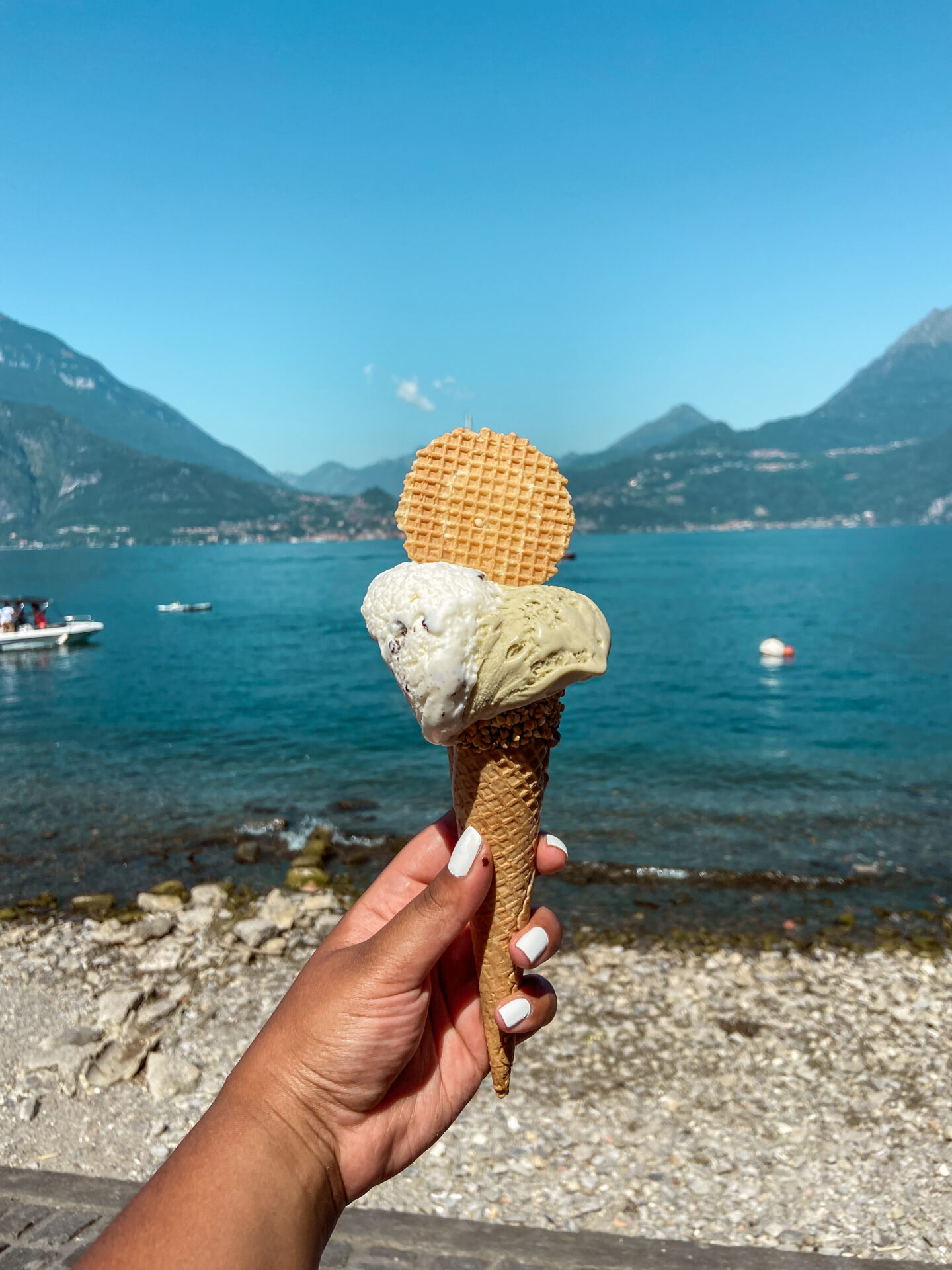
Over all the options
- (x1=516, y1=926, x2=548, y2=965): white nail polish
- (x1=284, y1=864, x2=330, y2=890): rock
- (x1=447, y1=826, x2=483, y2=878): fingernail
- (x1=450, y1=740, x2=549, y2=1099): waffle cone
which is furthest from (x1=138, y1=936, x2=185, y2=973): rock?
(x1=447, y1=826, x2=483, y2=878): fingernail

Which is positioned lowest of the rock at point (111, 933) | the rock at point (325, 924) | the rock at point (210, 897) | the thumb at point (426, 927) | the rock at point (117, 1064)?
the rock at point (210, 897)

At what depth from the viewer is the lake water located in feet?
48.9

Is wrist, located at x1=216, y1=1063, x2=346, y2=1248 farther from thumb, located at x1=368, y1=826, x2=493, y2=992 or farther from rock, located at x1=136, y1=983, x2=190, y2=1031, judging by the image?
rock, located at x1=136, y1=983, x2=190, y2=1031

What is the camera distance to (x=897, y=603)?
67062 millimetres

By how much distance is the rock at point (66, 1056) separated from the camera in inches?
297

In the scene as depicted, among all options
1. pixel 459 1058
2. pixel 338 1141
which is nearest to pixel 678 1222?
pixel 459 1058

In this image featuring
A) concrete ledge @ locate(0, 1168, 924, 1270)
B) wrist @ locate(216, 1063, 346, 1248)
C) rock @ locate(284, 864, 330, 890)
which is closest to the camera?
wrist @ locate(216, 1063, 346, 1248)

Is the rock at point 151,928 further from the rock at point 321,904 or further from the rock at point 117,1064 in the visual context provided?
the rock at point 117,1064

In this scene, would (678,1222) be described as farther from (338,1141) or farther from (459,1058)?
(338,1141)

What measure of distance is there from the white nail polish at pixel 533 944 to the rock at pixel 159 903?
10.3m

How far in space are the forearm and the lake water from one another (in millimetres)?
9853

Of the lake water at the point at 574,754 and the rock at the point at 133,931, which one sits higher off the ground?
the rock at the point at 133,931

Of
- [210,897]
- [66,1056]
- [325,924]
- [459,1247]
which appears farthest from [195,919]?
[459,1247]

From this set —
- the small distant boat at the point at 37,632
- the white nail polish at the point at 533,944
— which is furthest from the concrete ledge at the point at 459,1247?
the small distant boat at the point at 37,632
